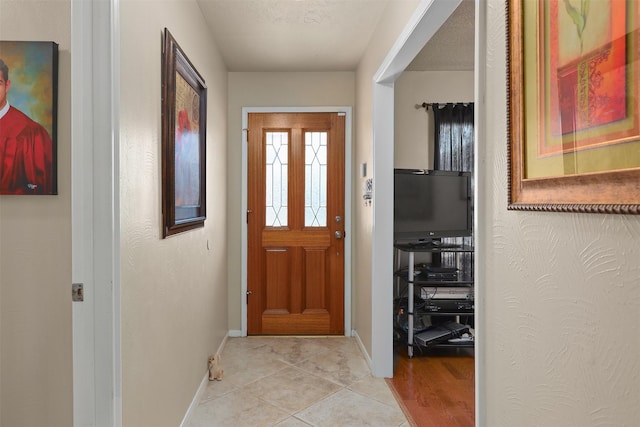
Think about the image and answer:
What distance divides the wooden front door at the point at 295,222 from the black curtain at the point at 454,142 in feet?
3.00

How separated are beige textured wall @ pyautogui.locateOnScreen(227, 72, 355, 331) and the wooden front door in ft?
0.38

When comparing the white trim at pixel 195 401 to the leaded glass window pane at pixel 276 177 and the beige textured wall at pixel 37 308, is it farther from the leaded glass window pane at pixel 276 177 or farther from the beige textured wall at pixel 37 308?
the leaded glass window pane at pixel 276 177

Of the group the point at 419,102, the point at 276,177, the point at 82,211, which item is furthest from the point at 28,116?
the point at 419,102

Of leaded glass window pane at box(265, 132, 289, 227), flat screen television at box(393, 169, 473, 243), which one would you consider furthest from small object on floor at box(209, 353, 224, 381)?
flat screen television at box(393, 169, 473, 243)

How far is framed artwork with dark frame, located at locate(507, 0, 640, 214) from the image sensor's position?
28.5 inches

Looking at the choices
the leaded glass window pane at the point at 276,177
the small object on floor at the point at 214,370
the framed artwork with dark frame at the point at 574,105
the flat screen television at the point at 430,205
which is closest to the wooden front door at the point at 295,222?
the leaded glass window pane at the point at 276,177

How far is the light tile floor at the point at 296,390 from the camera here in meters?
2.39

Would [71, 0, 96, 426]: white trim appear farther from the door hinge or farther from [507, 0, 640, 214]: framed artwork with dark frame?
[507, 0, 640, 214]: framed artwork with dark frame

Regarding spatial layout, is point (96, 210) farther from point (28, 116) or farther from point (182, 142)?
point (182, 142)

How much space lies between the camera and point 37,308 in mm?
1442

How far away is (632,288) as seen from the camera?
72 cm

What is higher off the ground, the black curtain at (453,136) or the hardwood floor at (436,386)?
the black curtain at (453,136)

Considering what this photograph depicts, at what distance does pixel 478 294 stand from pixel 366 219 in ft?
6.60

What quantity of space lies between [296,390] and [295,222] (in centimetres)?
163
